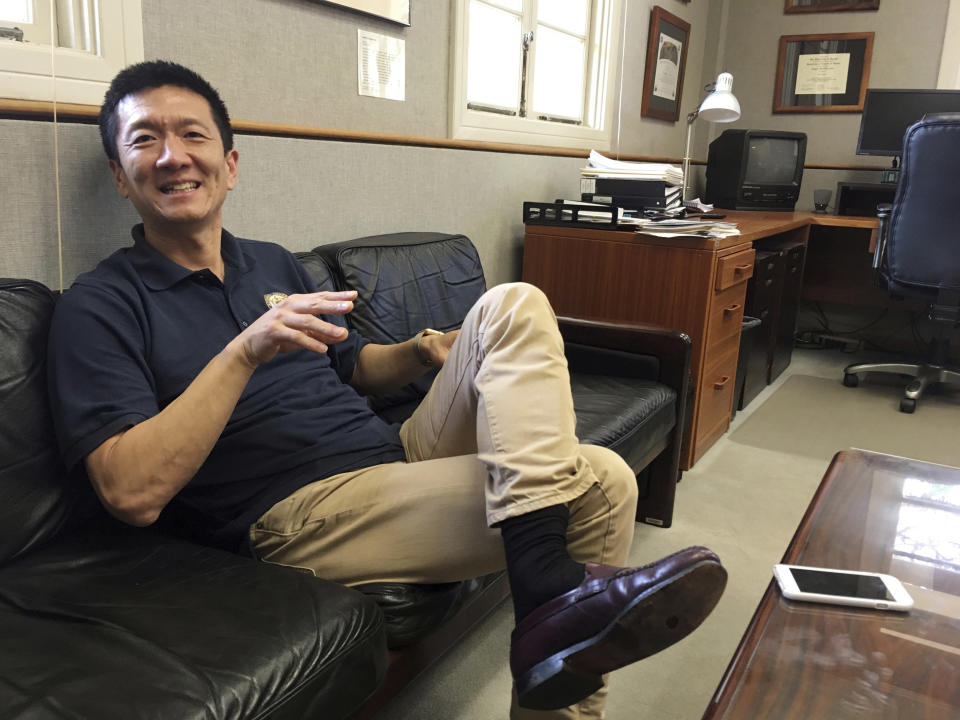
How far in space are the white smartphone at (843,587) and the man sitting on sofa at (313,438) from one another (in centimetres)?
20

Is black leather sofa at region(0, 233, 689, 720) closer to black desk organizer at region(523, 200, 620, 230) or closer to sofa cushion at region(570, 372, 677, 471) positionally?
sofa cushion at region(570, 372, 677, 471)

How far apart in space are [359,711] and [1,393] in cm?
67

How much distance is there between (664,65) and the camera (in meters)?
3.81

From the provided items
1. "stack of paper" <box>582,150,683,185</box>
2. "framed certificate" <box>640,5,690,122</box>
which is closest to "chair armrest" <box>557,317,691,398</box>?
"stack of paper" <box>582,150,683,185</box>

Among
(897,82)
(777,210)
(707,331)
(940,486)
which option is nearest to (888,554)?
(940,486)

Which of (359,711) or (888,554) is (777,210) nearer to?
(888,554)

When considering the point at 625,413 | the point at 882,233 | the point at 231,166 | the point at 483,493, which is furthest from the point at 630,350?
the point at 882,233

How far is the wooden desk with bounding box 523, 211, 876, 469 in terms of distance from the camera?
7.77 ft

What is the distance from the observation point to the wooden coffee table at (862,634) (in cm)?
82

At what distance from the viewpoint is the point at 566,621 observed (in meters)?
0.94

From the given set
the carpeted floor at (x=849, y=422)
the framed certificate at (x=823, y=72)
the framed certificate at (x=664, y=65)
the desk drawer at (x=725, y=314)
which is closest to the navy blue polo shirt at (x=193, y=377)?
the desk drawer at (x=725, y=314)

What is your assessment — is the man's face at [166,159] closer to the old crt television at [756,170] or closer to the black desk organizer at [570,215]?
the black desk organizer at [570,215]

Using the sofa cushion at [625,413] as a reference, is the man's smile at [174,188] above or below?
above

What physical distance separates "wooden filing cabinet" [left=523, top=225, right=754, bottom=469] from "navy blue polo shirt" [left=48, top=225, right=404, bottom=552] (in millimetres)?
1246
